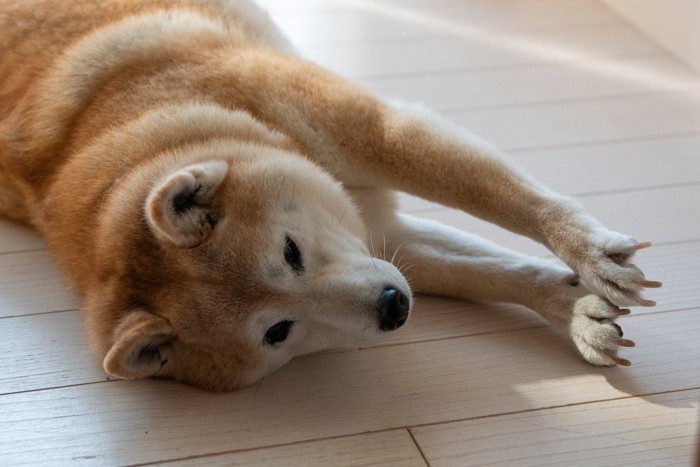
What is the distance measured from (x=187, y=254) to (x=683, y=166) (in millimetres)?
1561

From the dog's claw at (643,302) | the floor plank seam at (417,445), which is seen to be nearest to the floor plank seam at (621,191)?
the dog's claw at (643,302)

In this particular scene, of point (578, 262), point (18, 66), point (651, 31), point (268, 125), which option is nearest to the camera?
point (578, 262)

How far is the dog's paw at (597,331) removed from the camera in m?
1.89

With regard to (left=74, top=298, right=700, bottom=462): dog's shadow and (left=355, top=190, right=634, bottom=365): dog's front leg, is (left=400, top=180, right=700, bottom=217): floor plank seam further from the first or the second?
(left=74, top=298, right=700, bottom=462): dog's shadow

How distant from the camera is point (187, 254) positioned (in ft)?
5.93

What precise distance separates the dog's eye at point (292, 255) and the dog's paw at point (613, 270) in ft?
2.02

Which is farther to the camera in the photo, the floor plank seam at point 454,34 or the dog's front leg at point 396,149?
the floor plank seam at point 454,34

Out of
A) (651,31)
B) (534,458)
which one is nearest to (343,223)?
(534,458)

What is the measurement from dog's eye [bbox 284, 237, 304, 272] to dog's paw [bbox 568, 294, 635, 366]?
2.03 ft

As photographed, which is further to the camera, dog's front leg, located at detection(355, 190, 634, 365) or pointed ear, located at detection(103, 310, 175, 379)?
dog's front leg, located at detection(355, 190, 634, 365)

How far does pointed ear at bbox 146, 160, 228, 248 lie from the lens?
1745 mm

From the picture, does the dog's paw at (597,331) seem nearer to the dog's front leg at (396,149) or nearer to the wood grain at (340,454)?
the dog's front leg at (396,149)

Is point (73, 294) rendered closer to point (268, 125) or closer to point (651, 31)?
point (268, 125)

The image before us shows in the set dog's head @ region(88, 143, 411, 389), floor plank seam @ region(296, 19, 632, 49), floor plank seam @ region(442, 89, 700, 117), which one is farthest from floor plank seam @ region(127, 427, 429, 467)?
floor plank seam @ region(296, 19, 632, 49)
